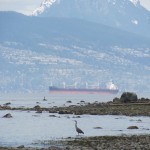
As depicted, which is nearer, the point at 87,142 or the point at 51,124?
the point at 87,142

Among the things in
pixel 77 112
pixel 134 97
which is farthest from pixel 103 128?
pixel 134 97

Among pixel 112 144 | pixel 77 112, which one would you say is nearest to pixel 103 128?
pixel 112 144

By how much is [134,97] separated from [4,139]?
56974 mm

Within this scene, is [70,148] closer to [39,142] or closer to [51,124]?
[39,142]

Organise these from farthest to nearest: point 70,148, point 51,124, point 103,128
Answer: point 51,124 → point 103,128 → point 70,148

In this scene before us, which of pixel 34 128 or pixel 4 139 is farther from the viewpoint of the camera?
pixel 34 128

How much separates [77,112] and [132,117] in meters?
11.8

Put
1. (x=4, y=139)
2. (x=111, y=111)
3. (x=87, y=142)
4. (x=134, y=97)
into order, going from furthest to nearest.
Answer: (x=134, y=97) → (x=111, y=111) → (x=4, y=139) → (x=87, y=142)

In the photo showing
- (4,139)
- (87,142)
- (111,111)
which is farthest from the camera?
(111,111)

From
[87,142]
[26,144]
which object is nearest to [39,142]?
[26,144]

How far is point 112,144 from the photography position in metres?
39.6

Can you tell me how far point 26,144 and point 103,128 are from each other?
55.0 feet

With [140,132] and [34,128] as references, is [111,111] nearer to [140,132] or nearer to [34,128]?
[34,128]

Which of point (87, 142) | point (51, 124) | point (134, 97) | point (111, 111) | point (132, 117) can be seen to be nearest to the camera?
point (87, 142)
